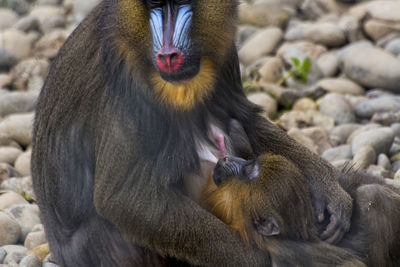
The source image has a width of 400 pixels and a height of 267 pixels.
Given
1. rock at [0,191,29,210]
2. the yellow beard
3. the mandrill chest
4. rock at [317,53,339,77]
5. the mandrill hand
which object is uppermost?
the yellow beard

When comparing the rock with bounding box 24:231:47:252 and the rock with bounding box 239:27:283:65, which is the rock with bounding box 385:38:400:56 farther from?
the rock with bounding box 24:231:47:252

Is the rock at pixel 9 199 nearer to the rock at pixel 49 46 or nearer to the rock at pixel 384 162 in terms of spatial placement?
the rock at pixel 384 162

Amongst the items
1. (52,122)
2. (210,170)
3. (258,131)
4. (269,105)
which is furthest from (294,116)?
(52,122)

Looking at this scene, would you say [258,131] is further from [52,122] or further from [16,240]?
[16,240]

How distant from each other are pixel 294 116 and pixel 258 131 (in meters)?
1.91

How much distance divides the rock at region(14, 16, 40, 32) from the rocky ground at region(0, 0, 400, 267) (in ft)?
0.04

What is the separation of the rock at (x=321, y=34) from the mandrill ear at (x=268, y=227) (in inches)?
180

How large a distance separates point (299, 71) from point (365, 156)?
79.7 inches

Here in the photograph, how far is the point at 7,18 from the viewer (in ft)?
32.8

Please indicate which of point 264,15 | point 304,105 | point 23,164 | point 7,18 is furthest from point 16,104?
point 264,15

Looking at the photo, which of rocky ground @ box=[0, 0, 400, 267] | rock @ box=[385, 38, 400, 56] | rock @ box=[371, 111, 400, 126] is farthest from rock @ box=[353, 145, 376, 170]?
rock @ box=[385, 38, 400, 56]

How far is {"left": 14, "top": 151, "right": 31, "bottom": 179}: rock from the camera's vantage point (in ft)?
21.0

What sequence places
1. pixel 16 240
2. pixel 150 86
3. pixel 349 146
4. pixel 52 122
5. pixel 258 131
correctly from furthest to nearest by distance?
pixel 349 146
pixel 16 240
pixel 258 131
pixel 52 122
pixel 150 86

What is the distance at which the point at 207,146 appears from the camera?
4645 millimetres
